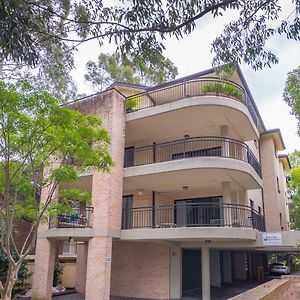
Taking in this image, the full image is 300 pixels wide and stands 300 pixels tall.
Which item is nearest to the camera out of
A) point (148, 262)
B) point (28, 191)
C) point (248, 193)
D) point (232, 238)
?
point (28, 191)

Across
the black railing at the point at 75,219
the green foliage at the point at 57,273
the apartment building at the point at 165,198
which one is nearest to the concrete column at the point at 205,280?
the apartment building at the point at 165,198

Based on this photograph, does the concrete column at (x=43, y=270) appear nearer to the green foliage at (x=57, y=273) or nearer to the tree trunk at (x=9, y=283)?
the green foliage at (x=57, y=273)

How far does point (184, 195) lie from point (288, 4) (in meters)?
14.5

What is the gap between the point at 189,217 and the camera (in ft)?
61.9

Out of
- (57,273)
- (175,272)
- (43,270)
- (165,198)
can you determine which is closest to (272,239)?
(175,272)

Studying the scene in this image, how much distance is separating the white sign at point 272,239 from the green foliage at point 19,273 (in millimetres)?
11799

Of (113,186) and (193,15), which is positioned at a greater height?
(193,15)

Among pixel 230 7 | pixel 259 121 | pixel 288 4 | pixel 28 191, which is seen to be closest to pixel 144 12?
pixel 230 7

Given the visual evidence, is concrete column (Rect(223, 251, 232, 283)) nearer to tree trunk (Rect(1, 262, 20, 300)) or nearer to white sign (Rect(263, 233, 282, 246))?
white sign (Rect(263, 233, 282, 246))

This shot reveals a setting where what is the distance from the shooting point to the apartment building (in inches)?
600

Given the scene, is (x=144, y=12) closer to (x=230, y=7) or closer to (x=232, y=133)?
(x=230, y=7)

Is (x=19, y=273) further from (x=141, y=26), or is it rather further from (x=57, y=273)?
(x=141, y=26)

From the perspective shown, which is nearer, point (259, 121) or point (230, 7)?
point (230, 7)

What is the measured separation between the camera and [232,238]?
47.6 feet
